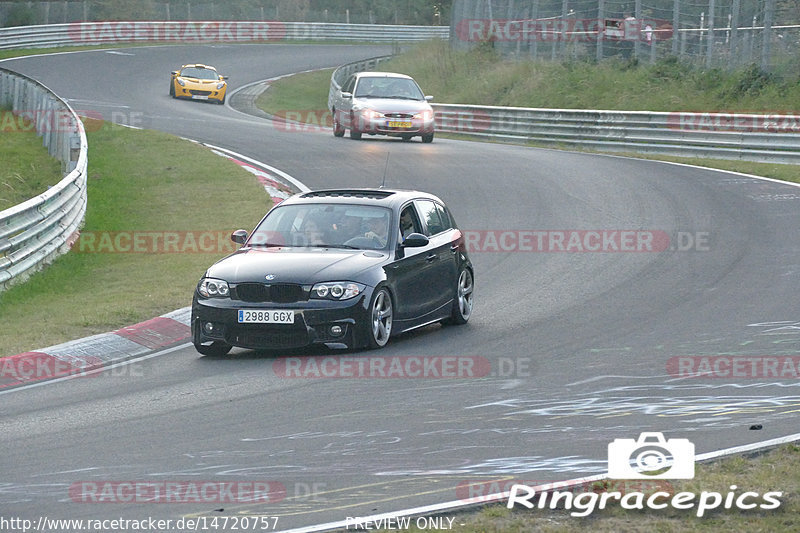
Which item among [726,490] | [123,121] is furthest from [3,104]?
[726,490]

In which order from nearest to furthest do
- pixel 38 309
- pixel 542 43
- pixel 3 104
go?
pixel 38 309 < pixel 3 104 < pixel 542 43

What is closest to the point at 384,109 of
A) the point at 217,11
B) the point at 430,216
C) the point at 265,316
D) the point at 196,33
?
the point at 430,216

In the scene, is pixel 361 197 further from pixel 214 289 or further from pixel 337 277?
pixel 214 289

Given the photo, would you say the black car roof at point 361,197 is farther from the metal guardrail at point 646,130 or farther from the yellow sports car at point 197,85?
the yellow sports car at point 197,85

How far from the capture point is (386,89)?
1239 inches

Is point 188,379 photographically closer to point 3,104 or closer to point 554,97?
point 3,104

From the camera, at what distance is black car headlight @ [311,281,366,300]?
1054cm

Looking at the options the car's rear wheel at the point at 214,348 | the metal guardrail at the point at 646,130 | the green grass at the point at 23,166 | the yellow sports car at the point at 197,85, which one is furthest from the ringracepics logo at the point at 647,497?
the yellow sports car at the point at 197,85

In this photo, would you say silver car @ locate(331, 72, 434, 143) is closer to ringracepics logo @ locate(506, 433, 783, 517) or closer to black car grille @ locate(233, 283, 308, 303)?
black car grille @ locate(233, 283, 308, 303)

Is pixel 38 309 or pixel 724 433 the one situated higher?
pixel 724 433

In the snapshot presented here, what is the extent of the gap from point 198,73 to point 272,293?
3599 cm

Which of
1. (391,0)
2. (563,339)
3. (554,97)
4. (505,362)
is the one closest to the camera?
(505,362)

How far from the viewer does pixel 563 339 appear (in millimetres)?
11203

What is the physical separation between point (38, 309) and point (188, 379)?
4.28 metres
